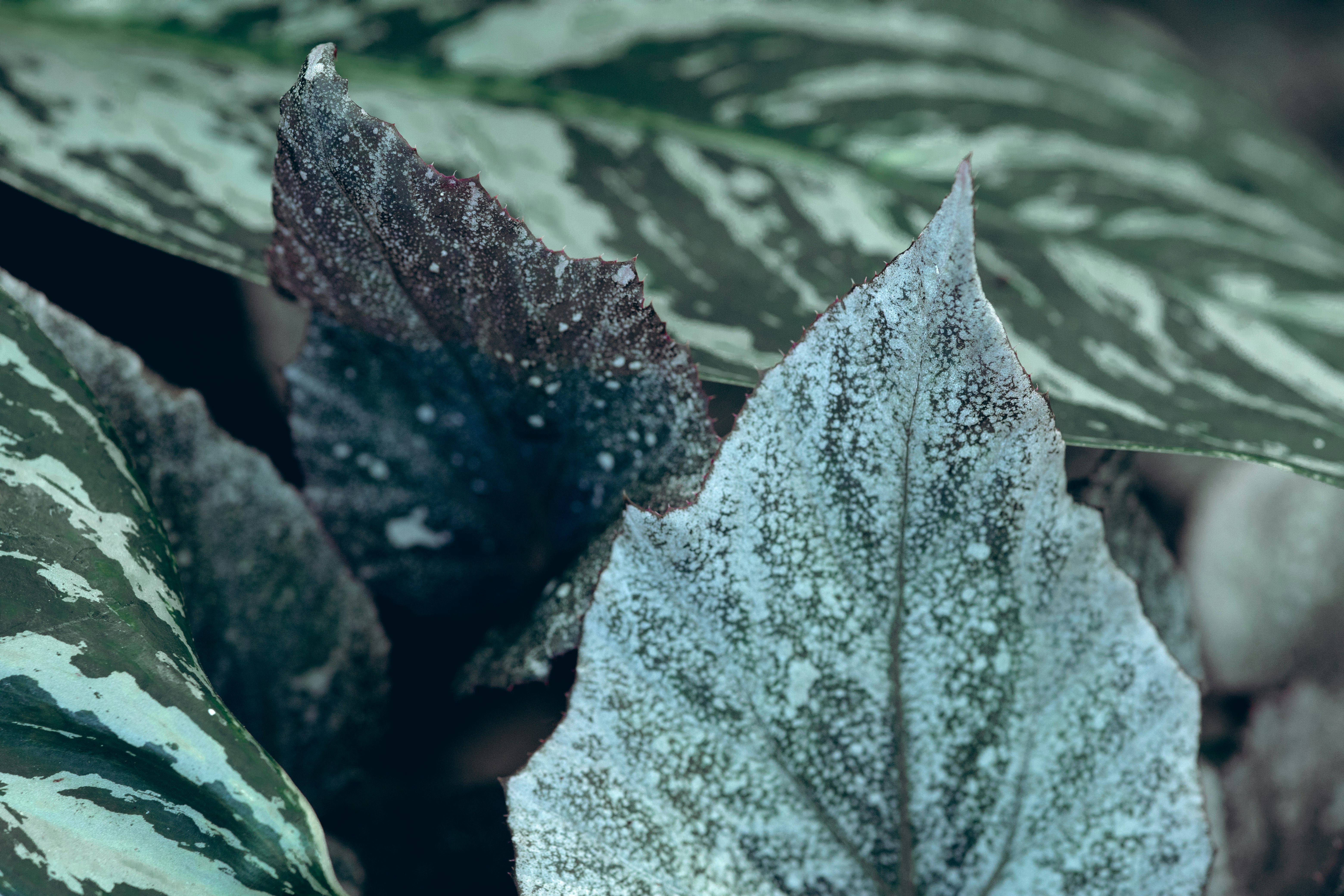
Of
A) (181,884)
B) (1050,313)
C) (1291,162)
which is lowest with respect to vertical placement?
(181,884)

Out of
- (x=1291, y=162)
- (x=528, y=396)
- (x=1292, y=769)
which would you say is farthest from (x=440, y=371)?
(x=1291, y=162)

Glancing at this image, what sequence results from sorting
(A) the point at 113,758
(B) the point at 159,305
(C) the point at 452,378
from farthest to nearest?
1. (B) the point at 159,305
2. (C) the point at 452,378
3. (A) the point at 113,758

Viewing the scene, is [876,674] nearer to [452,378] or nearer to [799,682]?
→ [799,682]

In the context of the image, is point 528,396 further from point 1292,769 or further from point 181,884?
point 1292,769

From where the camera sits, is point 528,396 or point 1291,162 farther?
point 1291,162

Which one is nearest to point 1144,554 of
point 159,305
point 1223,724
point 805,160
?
point 1223,724

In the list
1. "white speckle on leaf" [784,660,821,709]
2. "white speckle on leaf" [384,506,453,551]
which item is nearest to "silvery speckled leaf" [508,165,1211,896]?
"white speckle on leaf" [784,660,821,709]
